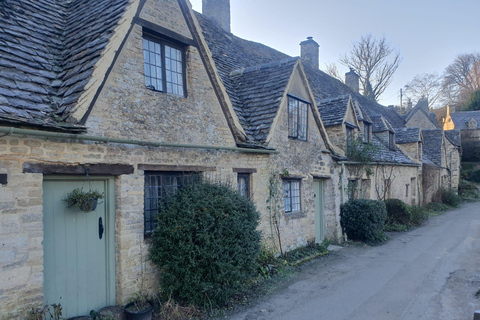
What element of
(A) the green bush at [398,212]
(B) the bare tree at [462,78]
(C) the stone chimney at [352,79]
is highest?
(B) the bare tree at [462,78]

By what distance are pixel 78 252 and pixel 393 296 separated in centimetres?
618

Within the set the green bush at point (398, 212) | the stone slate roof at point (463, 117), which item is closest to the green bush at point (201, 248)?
the green bush at point (398, 212)

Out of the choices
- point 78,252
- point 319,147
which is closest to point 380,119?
point 319,147

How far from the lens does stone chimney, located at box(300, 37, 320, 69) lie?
2491 cm

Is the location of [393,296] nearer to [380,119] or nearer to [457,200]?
[380,119]

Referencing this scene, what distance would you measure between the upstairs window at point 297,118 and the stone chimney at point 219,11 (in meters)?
8.42

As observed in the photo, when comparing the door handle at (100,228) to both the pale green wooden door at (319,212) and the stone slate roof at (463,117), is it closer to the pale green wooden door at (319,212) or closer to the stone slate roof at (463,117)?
the pale green wooden door at (319,212)

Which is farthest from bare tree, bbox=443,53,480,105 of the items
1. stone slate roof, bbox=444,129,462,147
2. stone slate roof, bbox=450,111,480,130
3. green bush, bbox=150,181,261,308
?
green bush, bbox=150,181,261,308

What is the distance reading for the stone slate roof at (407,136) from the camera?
894 inches

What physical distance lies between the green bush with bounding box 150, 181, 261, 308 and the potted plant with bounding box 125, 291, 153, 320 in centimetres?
46

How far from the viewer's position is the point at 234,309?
21.4ft

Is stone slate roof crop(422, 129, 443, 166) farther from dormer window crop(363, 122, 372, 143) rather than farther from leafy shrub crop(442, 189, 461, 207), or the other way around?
dormer window crop(363, 122, 372, 143)

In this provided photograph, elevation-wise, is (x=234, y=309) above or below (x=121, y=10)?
below

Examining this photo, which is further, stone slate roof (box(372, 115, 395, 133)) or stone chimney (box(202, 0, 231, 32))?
stone slate roof (box(372, 115, 395, 133))
